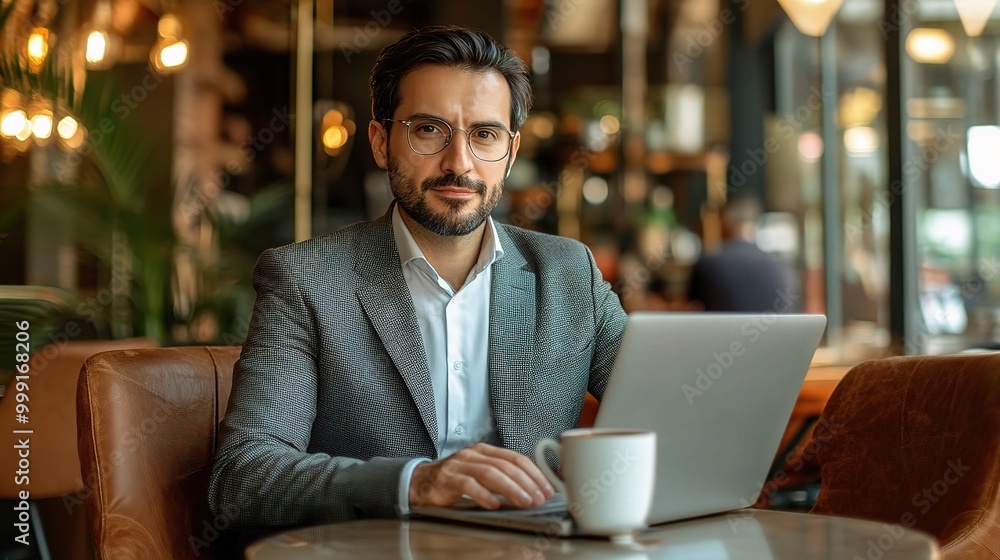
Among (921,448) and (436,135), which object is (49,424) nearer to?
(436,135)

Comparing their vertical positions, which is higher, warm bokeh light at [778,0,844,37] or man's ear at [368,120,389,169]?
warm bokeh light at [778,0,844,37]

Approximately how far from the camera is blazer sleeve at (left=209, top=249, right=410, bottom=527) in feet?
4.03

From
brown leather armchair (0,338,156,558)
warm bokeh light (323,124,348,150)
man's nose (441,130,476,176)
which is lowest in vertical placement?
brown leather armchair (0,338,156,558)

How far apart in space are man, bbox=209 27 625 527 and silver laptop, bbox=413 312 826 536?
0.35 metres

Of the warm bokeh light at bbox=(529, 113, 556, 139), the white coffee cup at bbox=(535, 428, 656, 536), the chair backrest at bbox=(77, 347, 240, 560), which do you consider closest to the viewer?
the white coffee cup at bbox=(535, 428, 656, 536)

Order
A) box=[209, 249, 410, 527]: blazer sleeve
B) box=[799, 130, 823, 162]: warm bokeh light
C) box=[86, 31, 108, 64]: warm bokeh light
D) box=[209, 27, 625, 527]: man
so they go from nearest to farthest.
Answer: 1. box=[209, 249, 410, 527]: blazer sleeve
2. box=[209, 27, 625, 527]: man
3. box=[86, 31, 108, 64]: warm bokeh light
4. box=[799, 130, 823, 162]: warm bokeh light

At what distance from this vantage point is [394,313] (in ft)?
5.16

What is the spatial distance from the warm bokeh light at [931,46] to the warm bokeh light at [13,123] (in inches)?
158

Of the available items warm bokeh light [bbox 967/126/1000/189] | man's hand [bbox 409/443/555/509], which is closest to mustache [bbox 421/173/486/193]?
man's hand [bbox 409/443/555/509]

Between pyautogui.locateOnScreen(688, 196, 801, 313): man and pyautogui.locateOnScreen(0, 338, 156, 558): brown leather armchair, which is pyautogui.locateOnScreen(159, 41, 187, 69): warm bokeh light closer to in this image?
pyautogui.locateOnScreen(0, 338, 156, 558): brown leather armchair

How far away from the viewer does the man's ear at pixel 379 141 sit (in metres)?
1.74

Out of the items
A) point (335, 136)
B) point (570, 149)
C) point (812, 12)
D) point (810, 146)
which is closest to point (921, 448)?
point (812, 12)

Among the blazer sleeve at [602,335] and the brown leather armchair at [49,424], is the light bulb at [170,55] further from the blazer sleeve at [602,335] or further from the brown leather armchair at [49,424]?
the blazer sleeve at [602,335]

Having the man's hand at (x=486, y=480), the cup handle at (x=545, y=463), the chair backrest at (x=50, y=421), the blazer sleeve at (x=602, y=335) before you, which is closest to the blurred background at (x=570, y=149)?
the chair backrest at (x=50, y=421)
